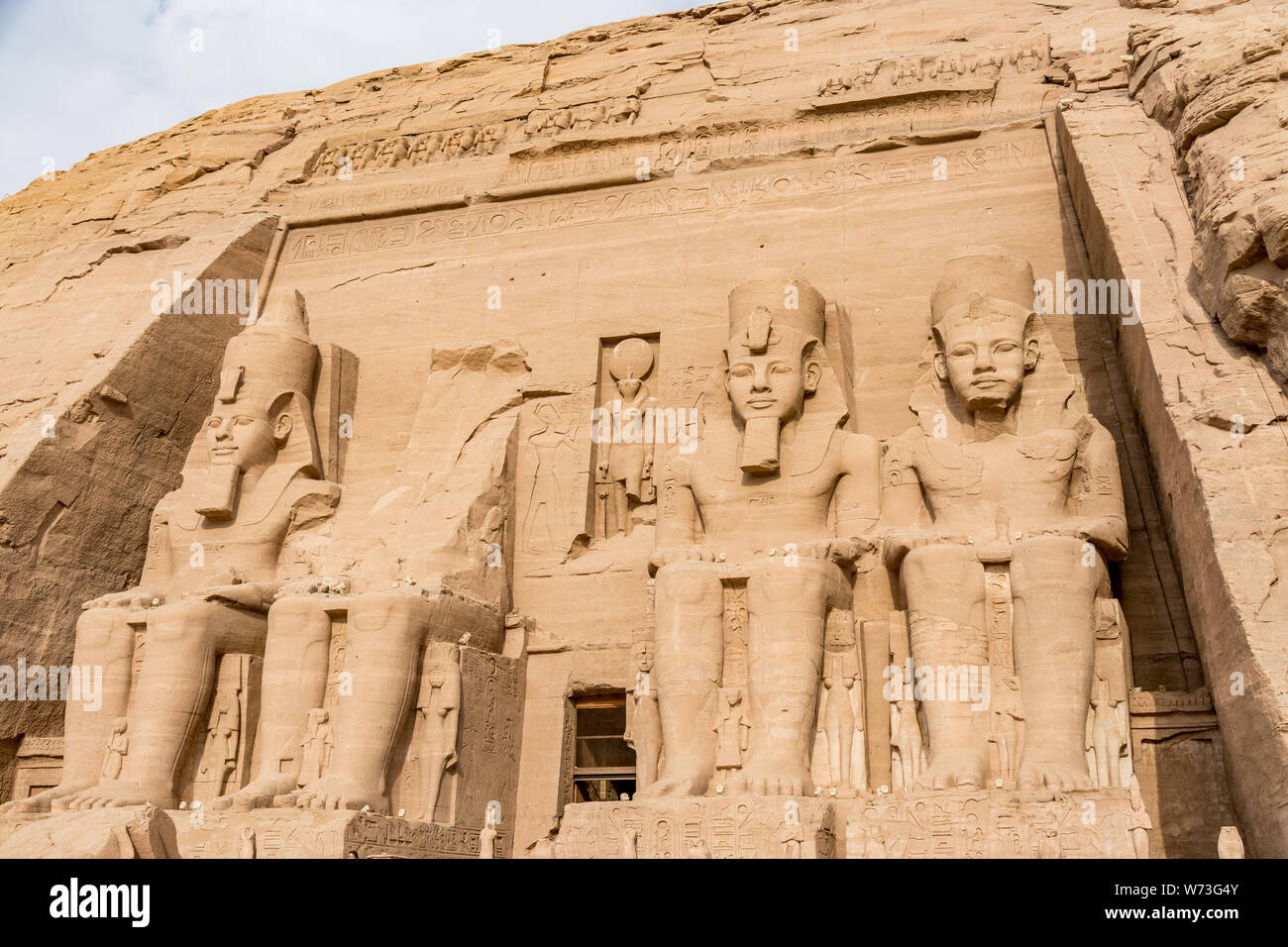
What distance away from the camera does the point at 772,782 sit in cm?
538

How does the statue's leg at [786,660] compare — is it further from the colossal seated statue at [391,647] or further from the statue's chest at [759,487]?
the colossal seated statue at [391,647]

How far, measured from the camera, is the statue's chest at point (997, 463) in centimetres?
598

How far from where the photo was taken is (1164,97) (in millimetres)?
6863

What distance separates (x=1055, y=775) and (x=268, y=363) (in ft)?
16.0

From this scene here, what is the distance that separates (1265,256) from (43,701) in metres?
6.49

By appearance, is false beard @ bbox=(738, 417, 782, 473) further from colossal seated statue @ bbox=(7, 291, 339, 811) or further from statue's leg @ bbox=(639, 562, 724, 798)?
colossal seated statue @ bbox=(7, 291, 339, 811)

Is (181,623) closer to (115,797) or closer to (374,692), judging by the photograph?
(115,797)

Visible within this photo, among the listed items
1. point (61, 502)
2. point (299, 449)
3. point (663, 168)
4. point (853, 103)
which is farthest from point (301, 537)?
point (853, 103)

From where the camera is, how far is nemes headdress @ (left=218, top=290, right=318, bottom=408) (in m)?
7.57

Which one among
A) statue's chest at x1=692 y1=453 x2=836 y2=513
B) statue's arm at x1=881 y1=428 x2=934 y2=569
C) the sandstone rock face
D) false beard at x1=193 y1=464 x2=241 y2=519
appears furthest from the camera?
false beard at x1=193 y1=464 x2=241 y2=519

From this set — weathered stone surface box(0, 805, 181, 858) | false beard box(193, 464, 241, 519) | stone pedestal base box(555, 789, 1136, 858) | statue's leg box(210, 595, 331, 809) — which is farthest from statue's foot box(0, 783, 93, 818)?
stone pedestal base box(555, 789, 1136, 858)

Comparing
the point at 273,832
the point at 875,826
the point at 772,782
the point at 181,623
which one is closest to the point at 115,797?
the point at 181,623

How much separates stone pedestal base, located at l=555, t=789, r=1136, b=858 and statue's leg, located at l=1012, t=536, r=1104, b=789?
0.34 m
